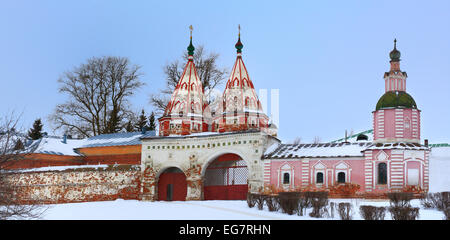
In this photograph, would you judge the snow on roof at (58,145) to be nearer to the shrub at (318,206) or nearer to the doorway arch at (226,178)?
the doorway arch at (226,178)

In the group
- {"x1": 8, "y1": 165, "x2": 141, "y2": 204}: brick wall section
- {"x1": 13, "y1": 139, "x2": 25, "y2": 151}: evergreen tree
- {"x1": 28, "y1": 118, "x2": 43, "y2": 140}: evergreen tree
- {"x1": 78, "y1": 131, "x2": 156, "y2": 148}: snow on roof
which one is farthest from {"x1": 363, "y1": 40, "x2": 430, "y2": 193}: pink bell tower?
{"x1": 28, "y1": 118, "x2": 43, "y2": 140}: evergreen tree

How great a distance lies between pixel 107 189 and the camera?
97.7 ft

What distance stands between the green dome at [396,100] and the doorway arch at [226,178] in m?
7.73

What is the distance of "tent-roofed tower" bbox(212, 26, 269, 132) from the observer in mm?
28906

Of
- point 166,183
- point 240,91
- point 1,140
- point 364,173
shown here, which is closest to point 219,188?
point 166,183

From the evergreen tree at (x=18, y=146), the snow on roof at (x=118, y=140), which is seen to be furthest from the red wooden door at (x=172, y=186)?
the evergreen tree at (x=18, y=146)

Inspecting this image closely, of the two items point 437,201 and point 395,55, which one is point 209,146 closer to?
point 395,55

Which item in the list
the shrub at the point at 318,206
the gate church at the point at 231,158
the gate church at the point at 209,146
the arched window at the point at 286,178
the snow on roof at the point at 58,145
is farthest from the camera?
the snow on roof at the point at 58,145

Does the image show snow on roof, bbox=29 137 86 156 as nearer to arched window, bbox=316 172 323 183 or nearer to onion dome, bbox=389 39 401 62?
arched window, bbox=316 172 323 183

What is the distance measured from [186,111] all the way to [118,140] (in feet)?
20.6

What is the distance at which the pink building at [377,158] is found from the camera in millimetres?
24078

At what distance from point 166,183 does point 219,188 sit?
337 centimetres

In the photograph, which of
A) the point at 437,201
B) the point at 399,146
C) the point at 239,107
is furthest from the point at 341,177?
the point at 239,107
